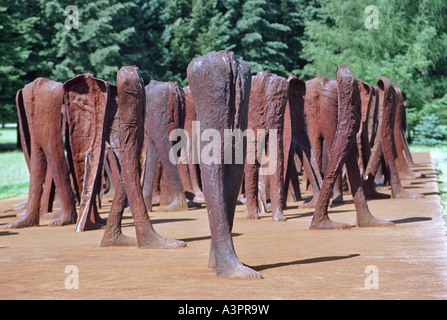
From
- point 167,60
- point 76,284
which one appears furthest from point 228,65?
point 167,60

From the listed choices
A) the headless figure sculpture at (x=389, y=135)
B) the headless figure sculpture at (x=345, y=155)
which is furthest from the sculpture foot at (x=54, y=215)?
the headless figure sculpture at (x=389, y=135)

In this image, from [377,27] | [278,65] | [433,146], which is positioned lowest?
[433,146]

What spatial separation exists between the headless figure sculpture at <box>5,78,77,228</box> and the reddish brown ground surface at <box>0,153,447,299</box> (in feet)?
1.04

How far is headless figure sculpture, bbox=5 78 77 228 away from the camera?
10.6 m

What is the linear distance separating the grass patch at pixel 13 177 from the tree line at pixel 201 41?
7.80m

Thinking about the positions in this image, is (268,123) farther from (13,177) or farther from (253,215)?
(13,177)

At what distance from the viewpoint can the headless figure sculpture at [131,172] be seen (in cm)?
825

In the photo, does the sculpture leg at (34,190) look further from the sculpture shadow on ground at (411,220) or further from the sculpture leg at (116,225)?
the sculpture shadow on ground at (411,220)

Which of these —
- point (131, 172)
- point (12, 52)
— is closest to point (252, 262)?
point (131, 172)

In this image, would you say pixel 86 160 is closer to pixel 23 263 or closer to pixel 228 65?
pixel 23 263

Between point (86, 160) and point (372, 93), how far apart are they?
6.95m

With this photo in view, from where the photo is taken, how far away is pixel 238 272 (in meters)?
6.34

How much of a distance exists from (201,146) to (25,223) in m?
4.88

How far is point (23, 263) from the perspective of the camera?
24.1ft
